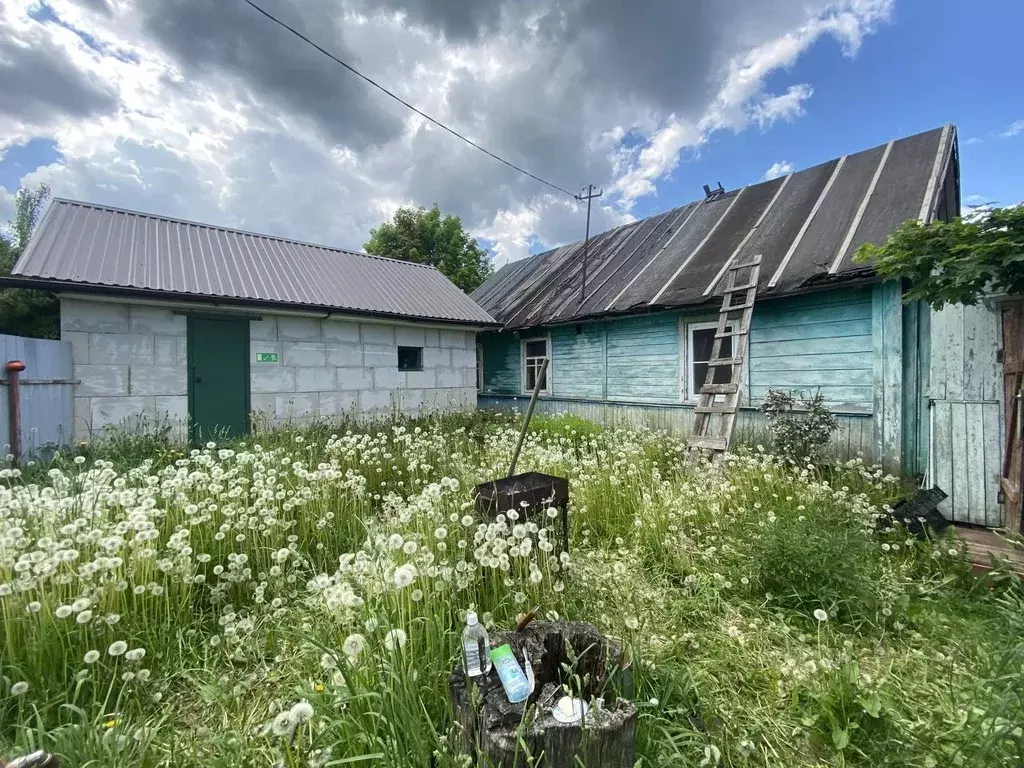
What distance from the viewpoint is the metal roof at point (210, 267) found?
23.0ft

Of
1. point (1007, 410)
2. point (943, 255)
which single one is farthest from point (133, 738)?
point (1007, 410)

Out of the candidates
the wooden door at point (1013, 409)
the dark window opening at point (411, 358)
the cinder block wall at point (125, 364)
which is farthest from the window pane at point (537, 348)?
the wooden door at point (1013, 409)

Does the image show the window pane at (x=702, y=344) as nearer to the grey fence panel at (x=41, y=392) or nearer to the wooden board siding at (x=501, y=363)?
the wooden board siding at (x=501, y=363)

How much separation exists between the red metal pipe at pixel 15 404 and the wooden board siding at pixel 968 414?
10.5m

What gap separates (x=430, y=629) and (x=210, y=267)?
29.8 feet

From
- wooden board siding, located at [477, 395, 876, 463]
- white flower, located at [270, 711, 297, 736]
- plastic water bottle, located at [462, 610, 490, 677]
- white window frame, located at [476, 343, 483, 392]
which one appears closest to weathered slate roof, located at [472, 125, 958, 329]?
white window frame, located at [476, 343, 483, 392]

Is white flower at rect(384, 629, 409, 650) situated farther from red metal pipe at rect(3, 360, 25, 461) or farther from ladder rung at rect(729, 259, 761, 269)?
ladder rung at rect(729, 259, 761, 269)

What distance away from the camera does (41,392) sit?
237 inches

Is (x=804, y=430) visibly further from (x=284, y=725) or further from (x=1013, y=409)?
(x=284, y=725)

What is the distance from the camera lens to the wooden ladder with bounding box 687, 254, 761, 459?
612cm

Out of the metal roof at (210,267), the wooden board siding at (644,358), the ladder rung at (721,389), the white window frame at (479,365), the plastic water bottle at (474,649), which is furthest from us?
the white window frame at (479,365)

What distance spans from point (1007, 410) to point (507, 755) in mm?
5639

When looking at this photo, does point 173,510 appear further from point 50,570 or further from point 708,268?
point 708,268

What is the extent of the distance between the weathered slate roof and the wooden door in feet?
5.80
